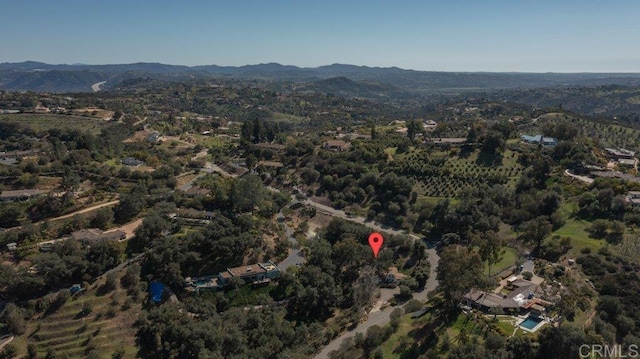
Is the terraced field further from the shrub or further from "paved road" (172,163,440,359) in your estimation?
the shrub

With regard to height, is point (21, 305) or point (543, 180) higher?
point (543, 180)

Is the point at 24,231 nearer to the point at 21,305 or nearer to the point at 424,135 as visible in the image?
the point at 21,305

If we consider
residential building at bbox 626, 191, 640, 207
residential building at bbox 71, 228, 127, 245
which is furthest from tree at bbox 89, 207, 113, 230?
residential building at bbox 626, 191, 640, 207

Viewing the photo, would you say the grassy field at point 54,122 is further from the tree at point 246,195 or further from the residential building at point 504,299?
the residential building at point 504,299

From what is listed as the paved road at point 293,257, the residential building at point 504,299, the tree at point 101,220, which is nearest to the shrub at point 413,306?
the residential building at point 504,299

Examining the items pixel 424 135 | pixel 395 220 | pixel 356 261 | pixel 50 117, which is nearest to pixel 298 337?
pixel 356 261

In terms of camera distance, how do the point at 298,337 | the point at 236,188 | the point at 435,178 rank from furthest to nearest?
the point at 435,178
the point at 236,188
the point at 298,337
